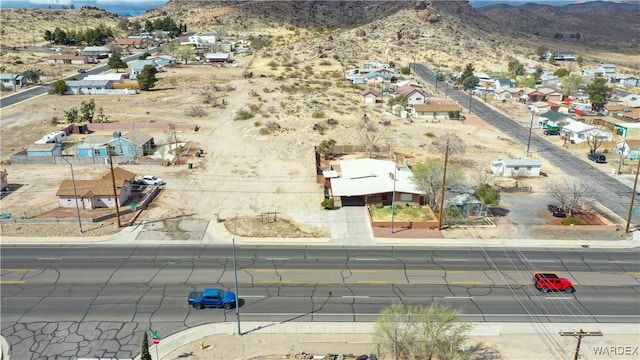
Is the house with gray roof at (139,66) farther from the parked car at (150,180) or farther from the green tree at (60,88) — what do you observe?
the parked car at (150,180)

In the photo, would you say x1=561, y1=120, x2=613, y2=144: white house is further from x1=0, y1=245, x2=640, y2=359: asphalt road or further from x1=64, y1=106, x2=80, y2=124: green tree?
x1=64, y1=106, x2=80, y2=124: green tree

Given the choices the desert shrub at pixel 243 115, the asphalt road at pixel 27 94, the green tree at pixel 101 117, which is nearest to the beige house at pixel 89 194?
the green tree at pixel 101 117

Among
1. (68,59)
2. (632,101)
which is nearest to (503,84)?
(632,101)

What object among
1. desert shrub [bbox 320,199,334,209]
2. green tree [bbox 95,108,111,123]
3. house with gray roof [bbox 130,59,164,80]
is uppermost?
house with gray roof [bbox 130,59,164,80]

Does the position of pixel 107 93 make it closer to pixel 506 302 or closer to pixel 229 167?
pixel 229 167

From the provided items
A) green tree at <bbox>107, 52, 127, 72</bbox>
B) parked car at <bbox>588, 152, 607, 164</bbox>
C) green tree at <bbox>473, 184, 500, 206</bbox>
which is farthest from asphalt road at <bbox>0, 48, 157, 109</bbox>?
parked car at <bbox>588, 152, 607, 164</bbox>

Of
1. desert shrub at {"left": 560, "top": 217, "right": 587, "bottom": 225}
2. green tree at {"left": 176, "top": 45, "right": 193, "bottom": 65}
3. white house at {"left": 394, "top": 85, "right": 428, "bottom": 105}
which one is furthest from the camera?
green tree at {"left": 176, "top": 45, "right": 193, "bottom": 65}

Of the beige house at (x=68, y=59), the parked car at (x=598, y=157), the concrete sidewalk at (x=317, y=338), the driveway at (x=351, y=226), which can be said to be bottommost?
the concrete sidewalk at (x=317, y=338)
